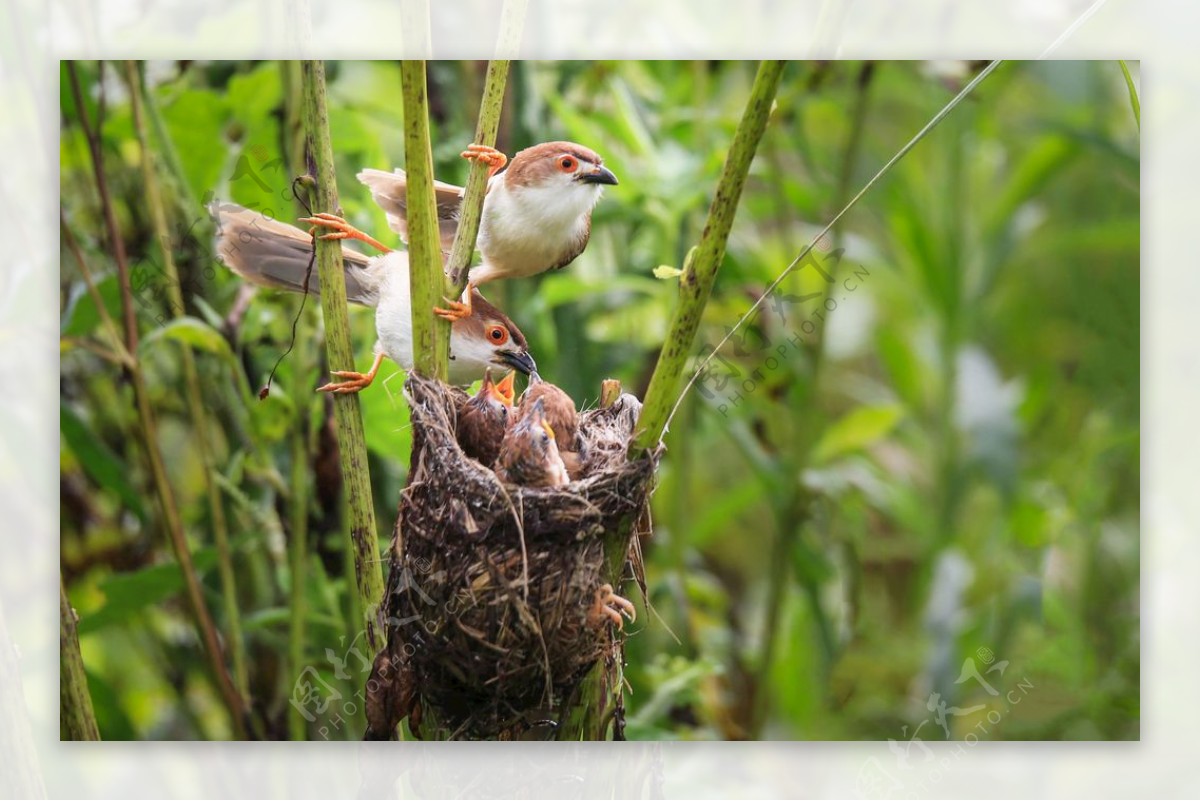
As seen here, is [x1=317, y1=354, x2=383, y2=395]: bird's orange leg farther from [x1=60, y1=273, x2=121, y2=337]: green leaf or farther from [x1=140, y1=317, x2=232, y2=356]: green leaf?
[x1=60, y1=273, x2=121, y2=337]: green leaf

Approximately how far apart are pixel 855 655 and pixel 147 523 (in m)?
1.28

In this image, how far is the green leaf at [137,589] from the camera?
6.57 ft

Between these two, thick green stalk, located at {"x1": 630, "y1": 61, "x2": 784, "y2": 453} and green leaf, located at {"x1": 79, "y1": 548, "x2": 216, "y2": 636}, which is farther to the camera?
green leaf, located at {"x1": 79, "y1": 548, "x2": 216, "y2": 636}

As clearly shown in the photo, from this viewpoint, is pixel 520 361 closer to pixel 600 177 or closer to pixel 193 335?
pixel 600 177

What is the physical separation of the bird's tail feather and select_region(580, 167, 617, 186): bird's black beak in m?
0.38

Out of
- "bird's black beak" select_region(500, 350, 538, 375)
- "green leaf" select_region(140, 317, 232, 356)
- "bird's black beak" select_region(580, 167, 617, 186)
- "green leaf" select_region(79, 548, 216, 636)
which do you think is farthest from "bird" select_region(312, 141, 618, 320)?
"green leaf" select_region(79, 548, 216, 636)

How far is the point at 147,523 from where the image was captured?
6.73ft

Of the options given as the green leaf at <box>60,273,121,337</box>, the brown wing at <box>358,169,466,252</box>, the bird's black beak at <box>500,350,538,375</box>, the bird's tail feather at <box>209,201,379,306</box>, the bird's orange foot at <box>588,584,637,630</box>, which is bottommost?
the bird's orange foot at <box>588,584,637,630</box>

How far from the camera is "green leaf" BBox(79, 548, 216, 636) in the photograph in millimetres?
2004

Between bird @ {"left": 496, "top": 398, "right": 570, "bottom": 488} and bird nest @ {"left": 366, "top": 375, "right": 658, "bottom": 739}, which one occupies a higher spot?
bird @ {"left": 496, "top": 398, "right": 570, "bottom": 488}

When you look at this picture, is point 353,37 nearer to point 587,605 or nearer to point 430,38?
point 430,38

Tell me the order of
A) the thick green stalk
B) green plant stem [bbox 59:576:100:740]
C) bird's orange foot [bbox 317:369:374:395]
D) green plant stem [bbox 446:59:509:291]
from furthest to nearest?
green plant stem [bbox 59:576:100:740]
bird's orange foot [bbox 317:369:374:395]
green plant stem [bbox 446:59:509:291]
the thick green stalk

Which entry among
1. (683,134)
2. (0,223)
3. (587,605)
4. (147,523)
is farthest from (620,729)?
(0,223)

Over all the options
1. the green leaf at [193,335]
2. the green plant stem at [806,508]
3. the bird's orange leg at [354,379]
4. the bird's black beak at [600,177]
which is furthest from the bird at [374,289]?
the green plant stem at [806,508]
